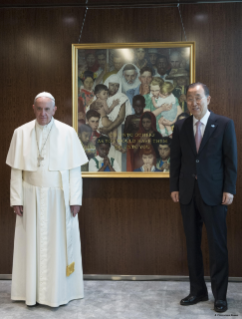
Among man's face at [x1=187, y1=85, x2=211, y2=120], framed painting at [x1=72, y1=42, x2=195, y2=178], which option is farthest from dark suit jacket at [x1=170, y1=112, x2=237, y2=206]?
framed painting at [x1=72, y1=42, x2=195, y2=178]

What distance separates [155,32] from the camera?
4.01m

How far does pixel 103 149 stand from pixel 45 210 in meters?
1.02

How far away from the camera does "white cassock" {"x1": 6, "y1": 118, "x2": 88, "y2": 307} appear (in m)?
3.36

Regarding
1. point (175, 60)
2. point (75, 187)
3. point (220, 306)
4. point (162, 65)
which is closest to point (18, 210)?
point (75, 187)

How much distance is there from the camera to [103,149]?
13.4ft

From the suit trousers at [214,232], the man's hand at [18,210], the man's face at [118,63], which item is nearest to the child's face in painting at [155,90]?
the man's face at [118,63]

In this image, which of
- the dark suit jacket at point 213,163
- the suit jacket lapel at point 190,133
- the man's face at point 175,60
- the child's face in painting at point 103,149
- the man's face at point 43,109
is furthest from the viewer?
the child's face in painting at point 103,149

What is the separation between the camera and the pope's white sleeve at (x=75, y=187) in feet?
11.3

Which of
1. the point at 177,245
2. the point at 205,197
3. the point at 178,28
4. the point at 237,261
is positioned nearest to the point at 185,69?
the point at 178,28

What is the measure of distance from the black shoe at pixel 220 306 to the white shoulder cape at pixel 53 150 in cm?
174

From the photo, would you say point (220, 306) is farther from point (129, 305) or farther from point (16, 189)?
point (16, 189)

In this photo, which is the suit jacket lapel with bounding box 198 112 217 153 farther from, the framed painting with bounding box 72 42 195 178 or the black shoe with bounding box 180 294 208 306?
the black shoe with bounding box 180 294 208 306

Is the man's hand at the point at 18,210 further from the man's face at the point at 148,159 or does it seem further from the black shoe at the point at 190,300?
the black shoe at the point at 190,300

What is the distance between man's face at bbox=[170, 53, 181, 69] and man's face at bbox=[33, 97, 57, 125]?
1.40 metres
